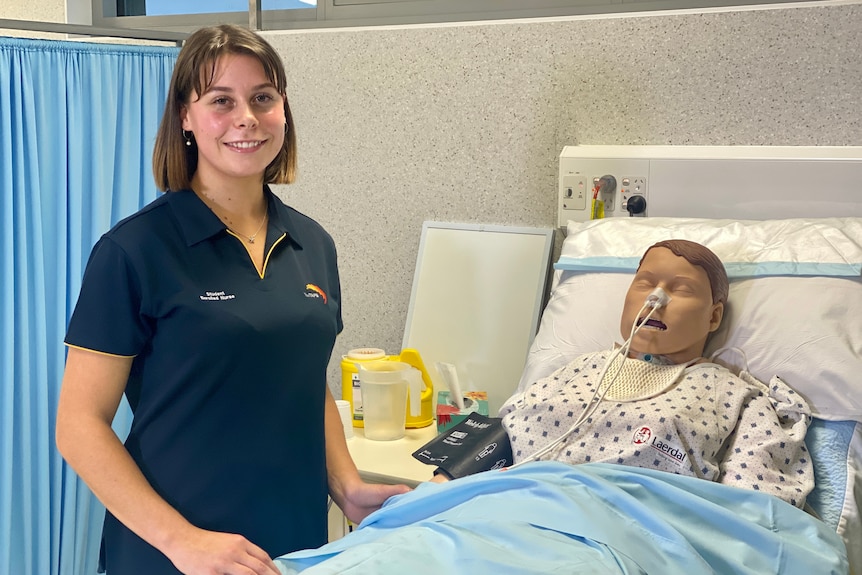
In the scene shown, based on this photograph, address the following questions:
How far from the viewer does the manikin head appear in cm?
160

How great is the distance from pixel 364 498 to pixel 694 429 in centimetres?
56

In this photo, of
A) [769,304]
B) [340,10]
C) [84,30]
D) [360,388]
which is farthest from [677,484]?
[340,10]

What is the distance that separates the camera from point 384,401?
6.27 ft

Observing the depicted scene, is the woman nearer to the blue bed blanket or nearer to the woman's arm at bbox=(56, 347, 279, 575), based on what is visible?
the woman's arm at bbox=(56, 347, 279, 575)

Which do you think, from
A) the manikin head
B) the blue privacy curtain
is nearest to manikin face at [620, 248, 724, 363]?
the manikin head

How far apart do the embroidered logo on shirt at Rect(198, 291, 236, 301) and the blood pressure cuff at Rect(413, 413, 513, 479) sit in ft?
1.56

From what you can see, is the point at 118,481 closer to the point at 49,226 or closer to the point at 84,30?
the point at 49,226

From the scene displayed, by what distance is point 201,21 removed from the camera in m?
2.72

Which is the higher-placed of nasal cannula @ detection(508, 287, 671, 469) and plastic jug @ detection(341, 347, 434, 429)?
nasal cannula @ detection(508, 287, 671, 469)

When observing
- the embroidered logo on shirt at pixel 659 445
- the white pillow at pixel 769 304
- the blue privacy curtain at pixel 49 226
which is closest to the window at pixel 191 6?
the blue privacy curtain at pixel 49 226

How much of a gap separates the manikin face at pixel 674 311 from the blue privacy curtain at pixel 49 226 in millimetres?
1256

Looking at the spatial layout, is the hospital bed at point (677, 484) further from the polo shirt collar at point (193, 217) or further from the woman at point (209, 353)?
the polo shirt collar at point (193, 217)

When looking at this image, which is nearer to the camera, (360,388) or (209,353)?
(209,353)

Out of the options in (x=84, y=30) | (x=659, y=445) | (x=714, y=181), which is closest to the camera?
(x=659, y=445)
